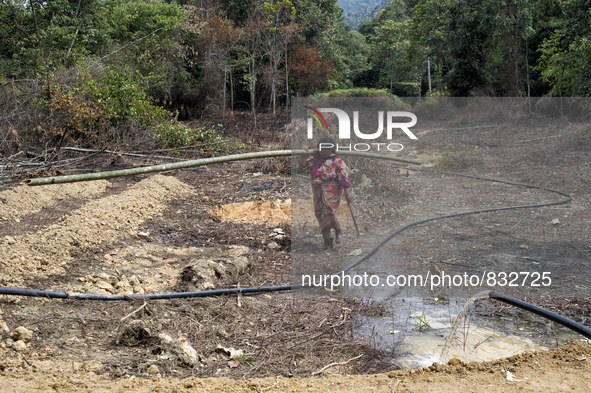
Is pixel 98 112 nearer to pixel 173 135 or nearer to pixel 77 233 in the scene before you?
pixel 173 135

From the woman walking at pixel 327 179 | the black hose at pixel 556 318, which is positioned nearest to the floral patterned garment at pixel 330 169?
the woman walking at pixel 327 179

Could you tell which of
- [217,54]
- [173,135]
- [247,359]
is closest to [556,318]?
[247,359]

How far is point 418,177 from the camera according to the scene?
11680 mm

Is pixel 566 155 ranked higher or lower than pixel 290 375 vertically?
higher

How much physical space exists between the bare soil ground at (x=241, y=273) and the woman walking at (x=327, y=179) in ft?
1.88

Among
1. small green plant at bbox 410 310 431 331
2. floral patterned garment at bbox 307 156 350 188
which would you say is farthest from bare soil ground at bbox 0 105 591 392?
floral patterned garment at bbox 307 156 350 188

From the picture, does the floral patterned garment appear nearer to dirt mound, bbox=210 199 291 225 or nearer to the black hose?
dirt mound, bbox=210 199 291 225

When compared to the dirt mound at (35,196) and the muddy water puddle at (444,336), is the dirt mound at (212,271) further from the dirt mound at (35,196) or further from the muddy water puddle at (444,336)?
the dirt mound at (35,196)

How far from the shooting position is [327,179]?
18.6 feet

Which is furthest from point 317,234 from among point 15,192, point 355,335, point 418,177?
point 418,177

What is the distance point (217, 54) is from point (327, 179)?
15.5 m

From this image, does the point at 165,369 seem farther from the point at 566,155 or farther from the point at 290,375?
the point at 566,155

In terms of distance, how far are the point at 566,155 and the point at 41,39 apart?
14.5 m

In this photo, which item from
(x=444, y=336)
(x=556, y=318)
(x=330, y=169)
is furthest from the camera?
(x=330, y=169)
